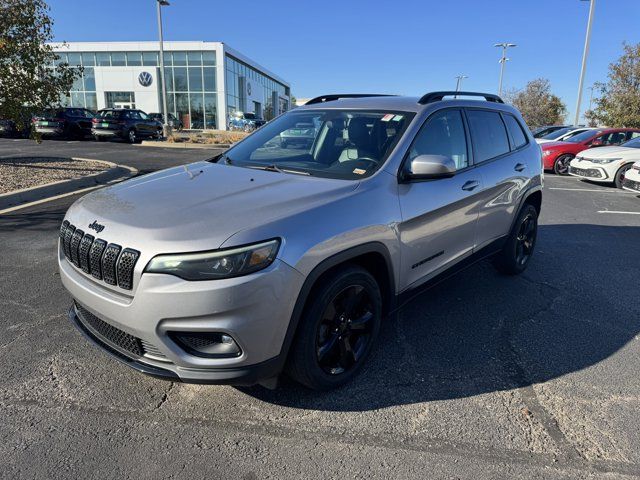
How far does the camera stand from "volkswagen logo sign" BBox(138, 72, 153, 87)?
135 ft

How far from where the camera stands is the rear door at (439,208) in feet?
10.3

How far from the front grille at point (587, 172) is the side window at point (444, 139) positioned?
32.6ft

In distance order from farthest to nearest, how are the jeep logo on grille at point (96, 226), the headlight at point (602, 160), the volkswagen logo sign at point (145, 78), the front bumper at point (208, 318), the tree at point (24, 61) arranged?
the volkswagen logo sign at point (145, 78)
the headlight at point (602, 160)
the tree at point (24, 61)
the jeep logo on grille at point (96, 226)
the front bumper at point (208, 318)

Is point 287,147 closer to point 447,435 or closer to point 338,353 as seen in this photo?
point 338,353

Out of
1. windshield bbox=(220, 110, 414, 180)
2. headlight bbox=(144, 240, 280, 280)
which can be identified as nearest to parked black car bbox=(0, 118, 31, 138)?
windshield bbox=(220, 110, 414, 180)

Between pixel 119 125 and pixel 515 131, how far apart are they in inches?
881

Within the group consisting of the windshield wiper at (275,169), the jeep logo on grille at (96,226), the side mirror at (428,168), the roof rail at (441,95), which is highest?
the roof rail at (441,95)

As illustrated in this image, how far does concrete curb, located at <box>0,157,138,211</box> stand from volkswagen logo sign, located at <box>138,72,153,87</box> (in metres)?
33.2

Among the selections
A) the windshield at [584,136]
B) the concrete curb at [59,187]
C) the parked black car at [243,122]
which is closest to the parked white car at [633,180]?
the windshield at [584,136]

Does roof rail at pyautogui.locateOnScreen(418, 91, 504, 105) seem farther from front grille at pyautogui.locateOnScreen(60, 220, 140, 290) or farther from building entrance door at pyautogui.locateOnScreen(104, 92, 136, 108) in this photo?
building entrance door at pyautogui.locateOnScreen(104, 92, 136, 108)

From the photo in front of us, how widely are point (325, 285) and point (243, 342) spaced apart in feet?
1.85

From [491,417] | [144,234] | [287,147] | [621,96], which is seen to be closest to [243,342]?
[144,234]

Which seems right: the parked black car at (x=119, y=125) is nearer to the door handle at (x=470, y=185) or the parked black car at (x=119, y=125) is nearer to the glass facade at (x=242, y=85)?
the glass facade at (x=242, y=85)

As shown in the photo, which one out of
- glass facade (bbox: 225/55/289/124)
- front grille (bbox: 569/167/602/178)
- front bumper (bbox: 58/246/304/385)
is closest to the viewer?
front bumper (bbox: 58/246/304/385)
